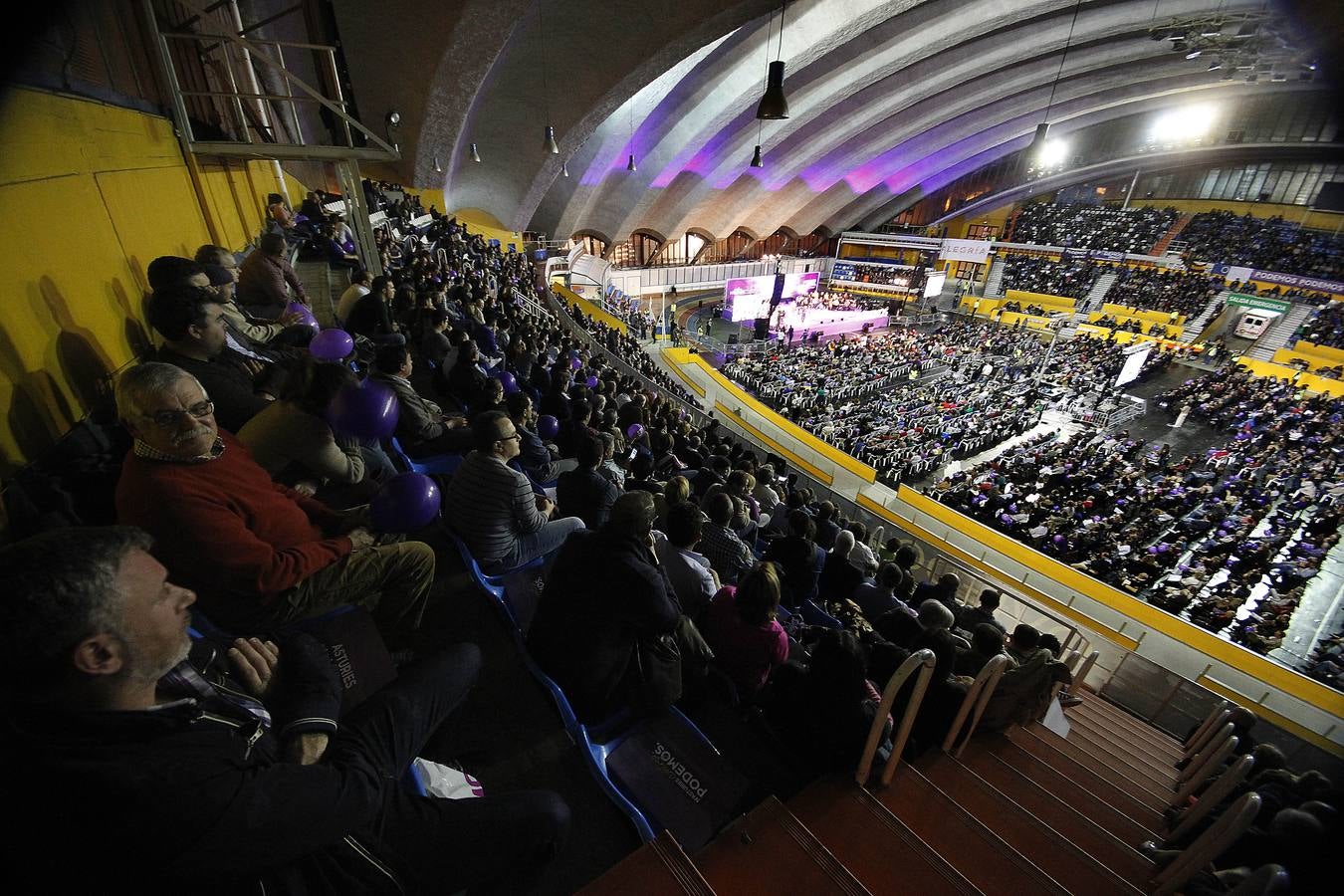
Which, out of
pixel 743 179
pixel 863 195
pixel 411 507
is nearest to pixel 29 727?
pixel 411 507

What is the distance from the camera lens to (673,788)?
211cm

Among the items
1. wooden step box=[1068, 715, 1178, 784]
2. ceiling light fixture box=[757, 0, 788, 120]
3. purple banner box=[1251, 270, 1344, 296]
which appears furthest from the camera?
purple banner box=[1251, 270, 1344, 296]

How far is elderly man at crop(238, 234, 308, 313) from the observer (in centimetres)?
487

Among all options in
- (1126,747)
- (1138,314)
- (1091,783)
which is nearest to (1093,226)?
(1138,314)

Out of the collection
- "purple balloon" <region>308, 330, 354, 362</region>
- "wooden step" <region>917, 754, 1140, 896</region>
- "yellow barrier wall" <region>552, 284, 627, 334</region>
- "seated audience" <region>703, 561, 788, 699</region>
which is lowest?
"yellow barrier wall" <region>552, 284, 627, 334</region>

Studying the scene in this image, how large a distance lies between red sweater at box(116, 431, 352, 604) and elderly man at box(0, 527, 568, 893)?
495 mm

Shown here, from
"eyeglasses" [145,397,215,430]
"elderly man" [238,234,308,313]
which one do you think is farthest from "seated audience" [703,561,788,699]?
"elderly man" [238,234,308,313]

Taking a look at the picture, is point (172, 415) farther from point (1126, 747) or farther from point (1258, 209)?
point (1258, 209)

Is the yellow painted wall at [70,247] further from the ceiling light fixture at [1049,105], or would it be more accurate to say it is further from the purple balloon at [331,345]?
the ceiling light fixture at [1049,105]

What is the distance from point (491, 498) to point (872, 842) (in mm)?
2402

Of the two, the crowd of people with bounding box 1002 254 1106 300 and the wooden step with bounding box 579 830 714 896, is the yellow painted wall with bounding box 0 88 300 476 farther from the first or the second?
the crowd of people with bounding box 1002 254 1106 300

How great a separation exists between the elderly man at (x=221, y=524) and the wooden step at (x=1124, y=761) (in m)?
4.67

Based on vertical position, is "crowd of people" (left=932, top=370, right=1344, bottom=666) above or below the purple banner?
below

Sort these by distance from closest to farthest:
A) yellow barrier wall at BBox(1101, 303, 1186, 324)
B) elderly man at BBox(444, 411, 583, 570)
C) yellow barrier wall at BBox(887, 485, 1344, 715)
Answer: elderly man at BBox(444, 411, 583, 570) < yellow barrier wall at BBox(887, 485, 1344, 715) < yellow barrier wall at BBox(1101, 303, 1186, 324)
